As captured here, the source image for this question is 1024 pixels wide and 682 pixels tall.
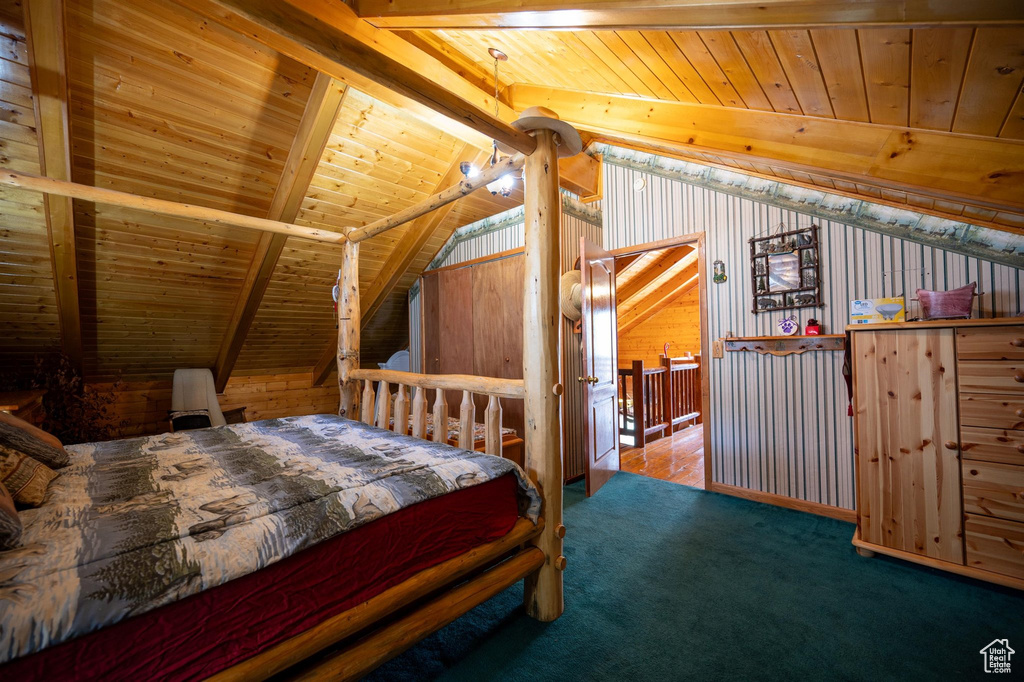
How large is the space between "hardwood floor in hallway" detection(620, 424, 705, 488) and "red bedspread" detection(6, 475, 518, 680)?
273cm

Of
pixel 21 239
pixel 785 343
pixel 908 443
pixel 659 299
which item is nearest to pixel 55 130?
pixel 21 239

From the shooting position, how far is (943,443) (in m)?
2.09

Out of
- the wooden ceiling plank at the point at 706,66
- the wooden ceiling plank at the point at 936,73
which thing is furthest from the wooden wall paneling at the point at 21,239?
the wooden ceiling plank at the point at 936,73

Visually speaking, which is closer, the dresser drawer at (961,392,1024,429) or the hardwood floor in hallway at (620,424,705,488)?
the dresser drawer at (961,392,1024,429)

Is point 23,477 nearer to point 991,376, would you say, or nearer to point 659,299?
point 991,376

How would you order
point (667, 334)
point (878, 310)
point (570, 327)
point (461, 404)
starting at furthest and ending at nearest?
point (667, 334), point (570, 327), point (878, 310), point (461, 404)

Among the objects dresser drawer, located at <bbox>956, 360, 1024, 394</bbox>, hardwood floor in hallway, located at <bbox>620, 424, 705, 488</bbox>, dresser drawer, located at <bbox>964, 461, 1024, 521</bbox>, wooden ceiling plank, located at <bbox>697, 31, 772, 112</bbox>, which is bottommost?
hardwood floor in hallway, located at <bbox>620, 424, 705, 488</bbox>

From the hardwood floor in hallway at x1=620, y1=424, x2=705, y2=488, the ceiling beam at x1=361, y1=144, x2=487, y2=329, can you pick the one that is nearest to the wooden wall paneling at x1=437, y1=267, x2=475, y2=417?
the ceiling beam at x1=361, y1=144, x2=487, y2=329

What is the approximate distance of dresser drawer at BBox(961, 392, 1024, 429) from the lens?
6.29 feet

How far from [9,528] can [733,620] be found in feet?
7.91

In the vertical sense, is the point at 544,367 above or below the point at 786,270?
below

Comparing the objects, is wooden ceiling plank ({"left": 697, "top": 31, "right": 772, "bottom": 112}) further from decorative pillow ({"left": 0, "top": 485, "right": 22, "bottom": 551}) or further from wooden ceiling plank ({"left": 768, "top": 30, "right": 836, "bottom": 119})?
decorative pillow ({"left": 0, "top": 485, "right": 22, "bottom": 551})

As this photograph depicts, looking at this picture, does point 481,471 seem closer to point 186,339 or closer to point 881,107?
point 881,107

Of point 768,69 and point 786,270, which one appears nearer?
point 768,69
